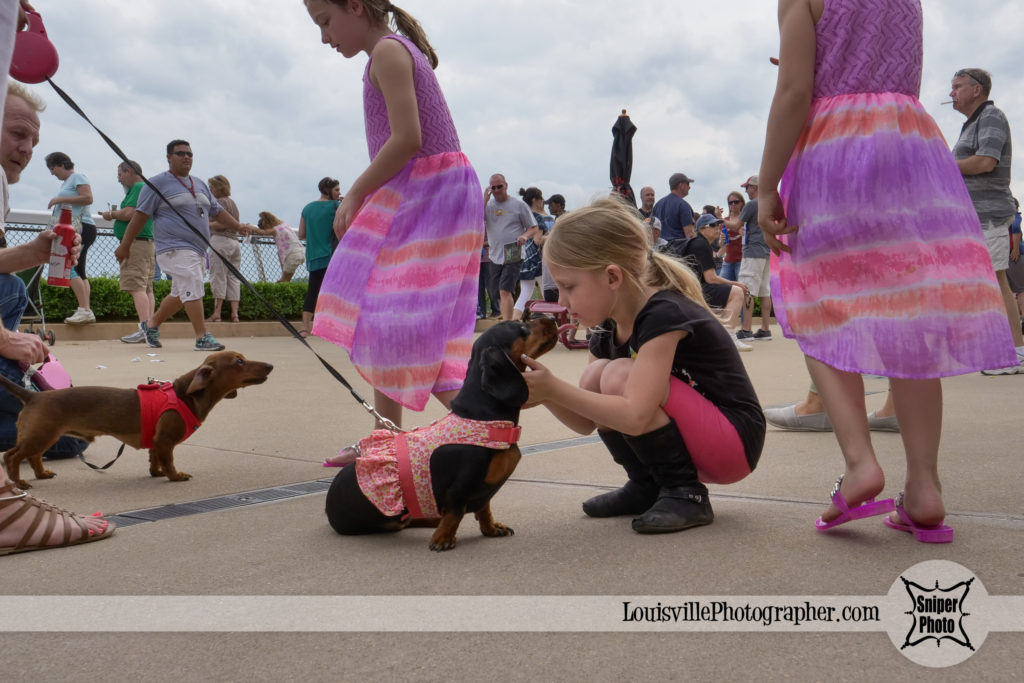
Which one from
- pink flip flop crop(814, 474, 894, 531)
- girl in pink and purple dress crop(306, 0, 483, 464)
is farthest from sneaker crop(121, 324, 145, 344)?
pink flip flop crop(814, 474, 894, 531)

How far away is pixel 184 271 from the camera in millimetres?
8438

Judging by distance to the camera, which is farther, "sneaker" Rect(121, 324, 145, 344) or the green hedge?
the green hedge

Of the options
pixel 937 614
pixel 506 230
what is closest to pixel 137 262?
pixel 506 230

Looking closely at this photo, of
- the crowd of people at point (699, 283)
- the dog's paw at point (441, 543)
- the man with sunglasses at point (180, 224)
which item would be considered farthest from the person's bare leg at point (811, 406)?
the man with sunglasses at point (180, 224)

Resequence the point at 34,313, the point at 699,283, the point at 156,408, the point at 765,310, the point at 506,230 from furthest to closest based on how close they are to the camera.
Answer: the point at 506,230 < the point at 765,310 < the point at 34,313 < the point at 156,408 < the point at 699,283

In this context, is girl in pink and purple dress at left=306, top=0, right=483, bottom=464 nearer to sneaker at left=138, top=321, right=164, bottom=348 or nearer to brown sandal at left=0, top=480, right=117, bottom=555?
brown sandal at left=0, top=480, right=117, bottom=555

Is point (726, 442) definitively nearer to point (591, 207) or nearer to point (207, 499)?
point (591, 207)

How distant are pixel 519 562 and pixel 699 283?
115 cm

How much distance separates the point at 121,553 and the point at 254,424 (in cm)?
235

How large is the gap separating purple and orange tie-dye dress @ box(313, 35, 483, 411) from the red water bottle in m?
0.90

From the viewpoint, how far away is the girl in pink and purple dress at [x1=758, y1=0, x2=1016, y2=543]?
2.21m

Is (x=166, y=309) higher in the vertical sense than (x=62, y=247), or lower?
lower

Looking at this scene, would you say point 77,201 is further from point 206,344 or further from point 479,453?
point 479,453

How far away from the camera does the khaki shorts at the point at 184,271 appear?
27.7 feet
